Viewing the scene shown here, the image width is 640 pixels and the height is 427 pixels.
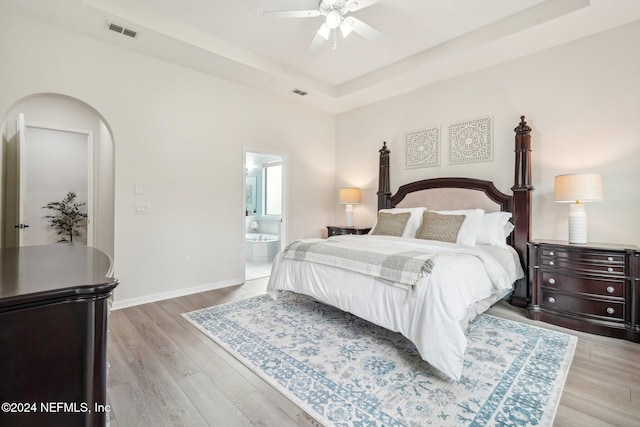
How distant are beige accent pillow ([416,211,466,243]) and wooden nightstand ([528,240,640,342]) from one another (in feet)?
2.32

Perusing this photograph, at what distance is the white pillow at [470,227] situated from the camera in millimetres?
3320

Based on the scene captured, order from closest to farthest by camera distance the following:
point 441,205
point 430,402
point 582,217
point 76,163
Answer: point 430,402 < point 582,217 < point 441,205 < point 76,163

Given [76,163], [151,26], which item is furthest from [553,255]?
[76,163]

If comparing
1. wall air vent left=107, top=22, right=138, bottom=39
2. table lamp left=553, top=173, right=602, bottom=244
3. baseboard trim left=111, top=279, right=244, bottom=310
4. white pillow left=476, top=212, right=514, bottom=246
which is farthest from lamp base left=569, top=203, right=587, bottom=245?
wall air vent left=107, top=22, right=138, bottom=39

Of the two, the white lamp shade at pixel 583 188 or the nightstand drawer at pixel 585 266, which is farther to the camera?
the white lamp shade at pixel 583 188

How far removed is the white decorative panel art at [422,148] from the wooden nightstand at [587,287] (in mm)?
1857

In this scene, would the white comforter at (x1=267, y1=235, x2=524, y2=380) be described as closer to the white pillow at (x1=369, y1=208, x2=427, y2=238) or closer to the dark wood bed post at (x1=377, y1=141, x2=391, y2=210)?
the white pillow at (x1=369, y1=208, x2=427, y2=238)

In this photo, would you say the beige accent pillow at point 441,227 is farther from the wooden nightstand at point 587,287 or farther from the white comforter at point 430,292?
the wooden nightstand at point 587,287

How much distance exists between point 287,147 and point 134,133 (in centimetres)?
225

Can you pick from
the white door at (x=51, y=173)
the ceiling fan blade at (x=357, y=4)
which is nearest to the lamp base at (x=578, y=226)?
the ceiling fan blade at (x=357, y=4)

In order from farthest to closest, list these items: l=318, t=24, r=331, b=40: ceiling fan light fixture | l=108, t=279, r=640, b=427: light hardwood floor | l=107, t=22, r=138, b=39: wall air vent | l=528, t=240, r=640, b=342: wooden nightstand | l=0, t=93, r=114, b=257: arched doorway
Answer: l=0, t=93, r=114, b=257: arched doorway → l=107, t=22, r=138, b=39: wall air vent → l=318, t=24, r=331, b=40: ceiling fan light fixture → l=528, t=240, r=640, b=342: wooden nightstand → l=108, t=279, r=640, b=427: light hardwood floor

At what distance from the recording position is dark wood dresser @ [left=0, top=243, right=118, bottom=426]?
0.78m

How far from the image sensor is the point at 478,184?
12.8 ft

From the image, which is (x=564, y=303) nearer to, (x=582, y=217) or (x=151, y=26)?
(x=582, y=217)
